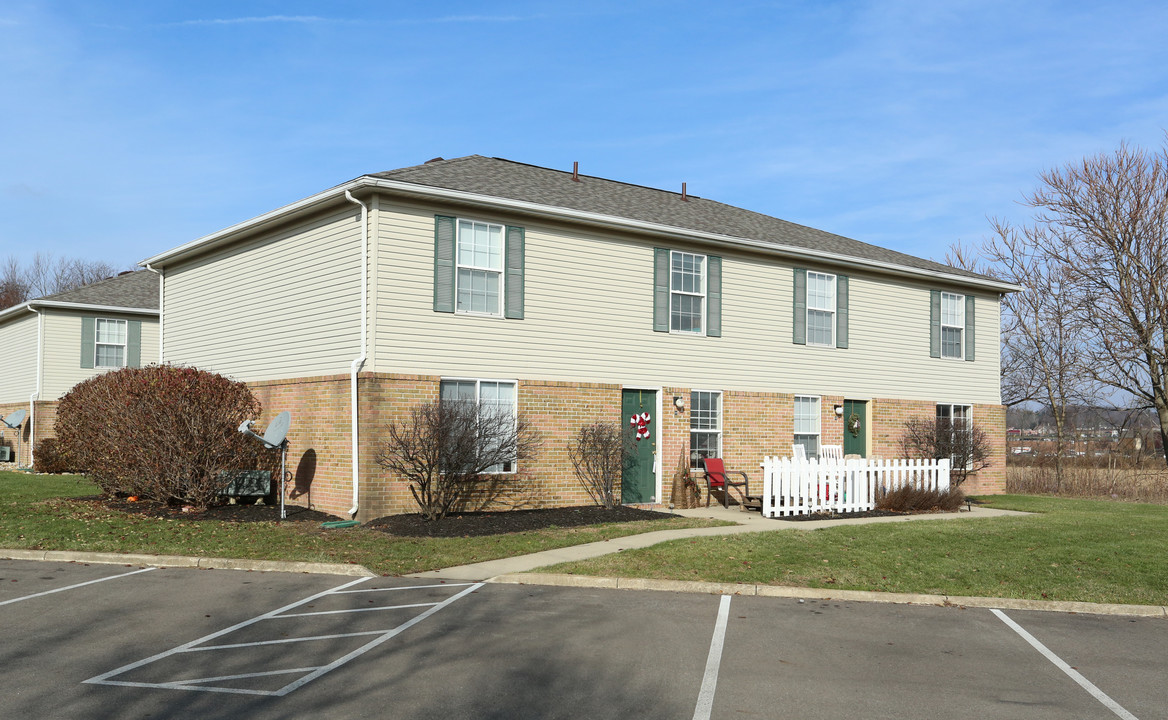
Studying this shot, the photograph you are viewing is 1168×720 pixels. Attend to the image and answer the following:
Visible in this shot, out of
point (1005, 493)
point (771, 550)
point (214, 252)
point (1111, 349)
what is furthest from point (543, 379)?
point (1111, 349)

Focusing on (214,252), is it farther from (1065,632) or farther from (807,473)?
(1065,632)

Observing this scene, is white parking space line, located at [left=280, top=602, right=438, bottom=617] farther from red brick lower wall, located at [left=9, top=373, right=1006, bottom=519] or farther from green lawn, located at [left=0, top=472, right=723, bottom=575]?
red brick lower wall, located at [left=9, top=373, right=1006, bottom=519]

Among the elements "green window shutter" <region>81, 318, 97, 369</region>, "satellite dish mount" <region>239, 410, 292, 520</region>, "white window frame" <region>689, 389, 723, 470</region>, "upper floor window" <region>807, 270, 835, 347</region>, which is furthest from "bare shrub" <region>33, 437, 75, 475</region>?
"upper floor window" <region>807, 270, 835, 347</region>

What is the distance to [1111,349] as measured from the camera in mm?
35875

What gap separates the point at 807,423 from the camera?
21156 mm

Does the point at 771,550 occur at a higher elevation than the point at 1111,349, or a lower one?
lower

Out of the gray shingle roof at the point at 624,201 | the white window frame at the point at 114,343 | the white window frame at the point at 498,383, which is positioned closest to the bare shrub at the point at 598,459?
the white window frame at the point at 498,383

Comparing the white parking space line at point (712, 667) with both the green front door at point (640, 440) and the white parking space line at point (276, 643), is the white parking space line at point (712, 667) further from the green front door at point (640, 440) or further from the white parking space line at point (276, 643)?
the green front door at point (640, 440)

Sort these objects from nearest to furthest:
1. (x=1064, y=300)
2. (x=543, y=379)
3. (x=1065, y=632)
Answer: (x=1065, y=632)
(x=543, y=379)
(x=1064, y=300)

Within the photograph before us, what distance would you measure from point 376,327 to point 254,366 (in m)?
4.60

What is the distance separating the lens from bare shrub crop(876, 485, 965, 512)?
59.5ft

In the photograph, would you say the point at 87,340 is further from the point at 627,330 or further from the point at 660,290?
the point at 660,290

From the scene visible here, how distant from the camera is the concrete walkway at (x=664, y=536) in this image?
11.0 meters

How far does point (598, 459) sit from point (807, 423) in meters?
6.18
